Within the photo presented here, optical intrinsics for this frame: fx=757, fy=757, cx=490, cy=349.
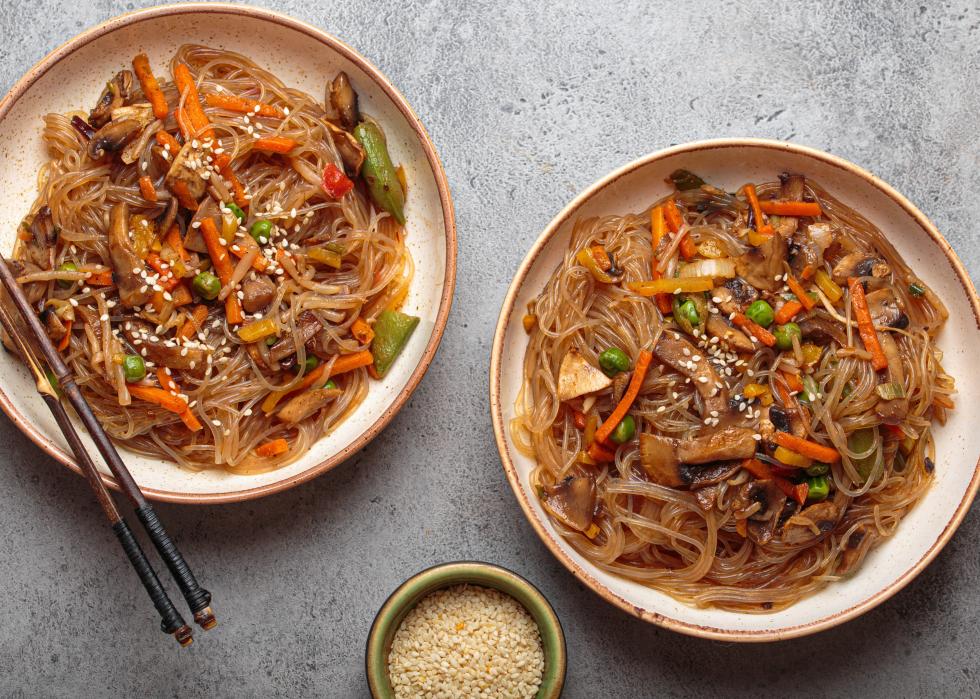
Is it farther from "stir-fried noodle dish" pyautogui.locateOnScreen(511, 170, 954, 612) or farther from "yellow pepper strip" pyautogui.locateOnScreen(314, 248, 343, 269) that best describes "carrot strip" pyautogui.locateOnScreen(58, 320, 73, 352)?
"stir-fried noodle dish" pyautogui.locateOnScreen(511, 170, 954, 612)

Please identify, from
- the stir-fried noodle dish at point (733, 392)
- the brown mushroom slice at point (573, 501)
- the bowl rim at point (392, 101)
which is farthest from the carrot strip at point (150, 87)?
the brown mushroom slice at point (573, 501)

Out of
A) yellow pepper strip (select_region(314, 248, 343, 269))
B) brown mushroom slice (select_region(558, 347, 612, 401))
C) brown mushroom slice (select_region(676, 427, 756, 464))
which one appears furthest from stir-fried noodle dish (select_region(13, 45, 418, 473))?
brown mushroom slice (select_region(676, 427, 756, 464))

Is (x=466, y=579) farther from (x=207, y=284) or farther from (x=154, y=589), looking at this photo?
(x=207, y=284)

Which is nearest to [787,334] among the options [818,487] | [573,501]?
[818,487]

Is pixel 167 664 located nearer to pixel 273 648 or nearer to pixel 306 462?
pixel 273 648

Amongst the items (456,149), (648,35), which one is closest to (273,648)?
(456,149)
